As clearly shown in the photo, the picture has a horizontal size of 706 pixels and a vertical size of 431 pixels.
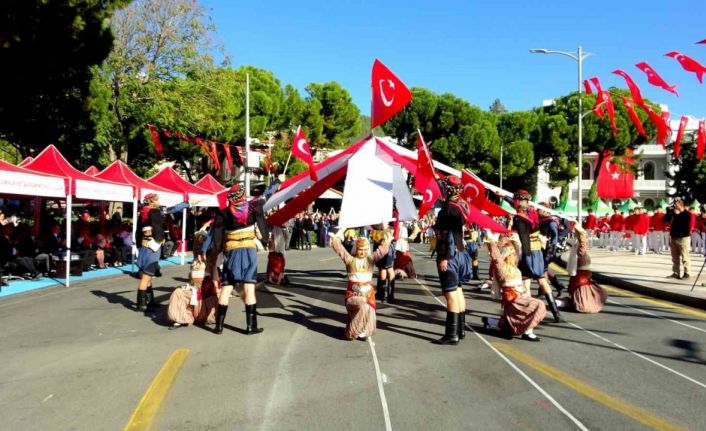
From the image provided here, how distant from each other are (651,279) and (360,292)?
9.29 m

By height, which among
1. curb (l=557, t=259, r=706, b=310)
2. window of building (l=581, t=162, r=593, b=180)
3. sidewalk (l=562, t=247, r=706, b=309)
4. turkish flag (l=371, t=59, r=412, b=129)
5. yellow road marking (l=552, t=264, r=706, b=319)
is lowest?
yellow road marking (l=552, t=264, r=706, b=319)

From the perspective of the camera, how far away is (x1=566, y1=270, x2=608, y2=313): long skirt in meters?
9.31

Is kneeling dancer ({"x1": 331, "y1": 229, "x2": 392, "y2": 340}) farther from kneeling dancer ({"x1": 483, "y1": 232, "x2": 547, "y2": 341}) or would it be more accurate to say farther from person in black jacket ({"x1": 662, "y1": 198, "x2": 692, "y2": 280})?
person in black jacket ({"x1": 662, "y1": 198, "x2": 692, "y2": 280})

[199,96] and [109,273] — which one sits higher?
[199,96]

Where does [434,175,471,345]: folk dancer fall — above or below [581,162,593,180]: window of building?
below

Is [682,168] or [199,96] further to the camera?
[682,168]

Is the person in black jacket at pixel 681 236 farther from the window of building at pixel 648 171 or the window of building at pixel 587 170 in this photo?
the window of building at pixel 648 171

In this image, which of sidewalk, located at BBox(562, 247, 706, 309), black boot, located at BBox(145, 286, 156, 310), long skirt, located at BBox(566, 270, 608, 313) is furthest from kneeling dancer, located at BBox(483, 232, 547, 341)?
black boot, located at BBox(145, 286, 156, 310)

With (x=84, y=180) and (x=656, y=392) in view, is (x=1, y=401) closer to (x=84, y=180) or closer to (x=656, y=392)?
(x=656, y=392)

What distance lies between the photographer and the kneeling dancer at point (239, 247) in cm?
749

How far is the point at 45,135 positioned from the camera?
68.6 ft

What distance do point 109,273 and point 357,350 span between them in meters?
11.0

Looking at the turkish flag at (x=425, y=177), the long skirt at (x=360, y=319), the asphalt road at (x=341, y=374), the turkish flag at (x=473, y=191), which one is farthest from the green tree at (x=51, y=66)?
the long skirt at (x=360, y=319)

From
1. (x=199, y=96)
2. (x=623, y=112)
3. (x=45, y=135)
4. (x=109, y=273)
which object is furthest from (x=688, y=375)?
(x=623, y=112)
